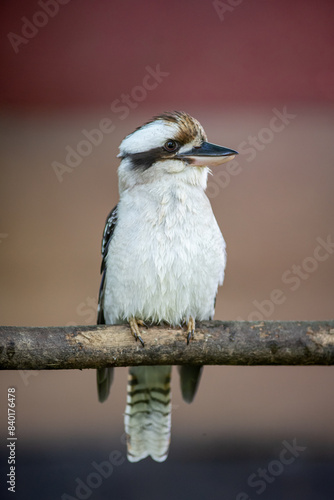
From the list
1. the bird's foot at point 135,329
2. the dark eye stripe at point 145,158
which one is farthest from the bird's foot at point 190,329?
the dark eye stripe at point 145,158

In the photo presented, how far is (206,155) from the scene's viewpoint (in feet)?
6.34

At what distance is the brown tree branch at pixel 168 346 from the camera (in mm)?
1695

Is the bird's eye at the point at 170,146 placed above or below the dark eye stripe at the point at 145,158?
above

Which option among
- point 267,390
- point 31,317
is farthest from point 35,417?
point 267,390

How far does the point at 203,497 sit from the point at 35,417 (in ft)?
3.46

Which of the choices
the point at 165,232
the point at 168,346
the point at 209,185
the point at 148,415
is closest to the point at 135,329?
the point at 168,346

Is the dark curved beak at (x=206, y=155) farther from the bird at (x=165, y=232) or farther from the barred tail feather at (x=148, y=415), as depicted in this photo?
the barred tail feather at (x=148, y=415)

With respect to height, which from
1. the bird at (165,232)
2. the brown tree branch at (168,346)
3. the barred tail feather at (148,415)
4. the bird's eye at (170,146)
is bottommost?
the barred tail feather at (148,415)

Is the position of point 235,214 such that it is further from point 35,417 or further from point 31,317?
point 35,417

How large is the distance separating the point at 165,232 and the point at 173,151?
0.30 meters

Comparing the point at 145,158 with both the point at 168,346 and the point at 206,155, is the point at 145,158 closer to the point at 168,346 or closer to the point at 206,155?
the point at 206,155

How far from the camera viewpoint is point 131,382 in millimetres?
2230

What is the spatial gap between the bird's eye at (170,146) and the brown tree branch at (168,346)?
65cm

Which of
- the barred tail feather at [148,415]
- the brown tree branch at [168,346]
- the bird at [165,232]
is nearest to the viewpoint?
the brown tree branch at [168,346]
